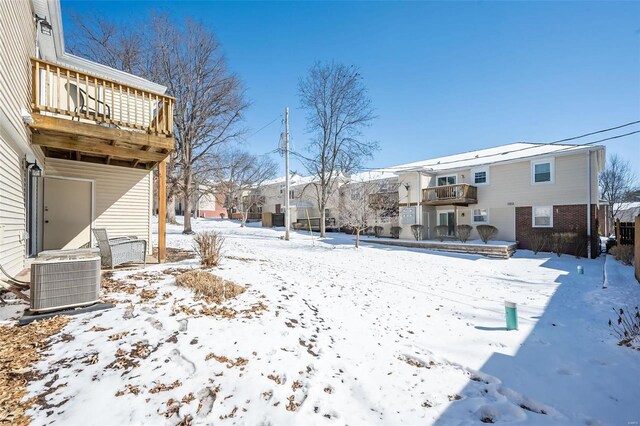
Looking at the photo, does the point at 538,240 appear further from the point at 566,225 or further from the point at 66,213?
the point at 66,213

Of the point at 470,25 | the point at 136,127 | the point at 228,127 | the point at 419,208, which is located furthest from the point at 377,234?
the point at 136,127

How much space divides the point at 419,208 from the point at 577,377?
54.9ft

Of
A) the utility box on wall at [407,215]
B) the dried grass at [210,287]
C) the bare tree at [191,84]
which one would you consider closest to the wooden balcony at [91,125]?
the dried grass at [210,287]

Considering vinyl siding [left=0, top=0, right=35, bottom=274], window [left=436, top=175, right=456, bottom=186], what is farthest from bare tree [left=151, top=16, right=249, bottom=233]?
window [left=436, top=175, right=456, bottom=186]

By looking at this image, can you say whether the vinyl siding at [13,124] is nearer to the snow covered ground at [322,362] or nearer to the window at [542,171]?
the snow covered ground at [322,362]

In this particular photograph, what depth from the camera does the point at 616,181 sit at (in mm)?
28547

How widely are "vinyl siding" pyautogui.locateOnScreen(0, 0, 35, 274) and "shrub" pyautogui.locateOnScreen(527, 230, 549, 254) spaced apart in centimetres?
1974

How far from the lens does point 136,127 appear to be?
613 centimetres

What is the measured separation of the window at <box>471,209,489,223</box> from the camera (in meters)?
17.9

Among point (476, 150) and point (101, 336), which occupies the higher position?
point (476, 150)

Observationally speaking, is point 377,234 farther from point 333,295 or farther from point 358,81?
point 333,295

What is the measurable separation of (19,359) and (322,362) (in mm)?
2852

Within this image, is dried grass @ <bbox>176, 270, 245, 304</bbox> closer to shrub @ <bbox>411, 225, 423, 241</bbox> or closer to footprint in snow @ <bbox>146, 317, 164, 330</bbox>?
Result: footprint in snow @ <bbox>146, 317, 164, 330</bbox>

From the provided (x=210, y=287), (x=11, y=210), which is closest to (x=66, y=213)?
(x=11, y=210)
